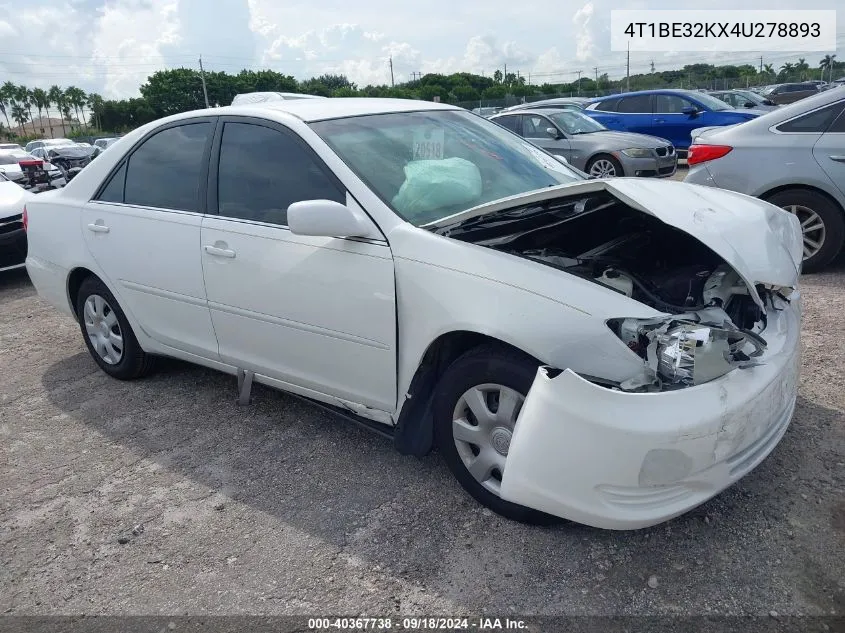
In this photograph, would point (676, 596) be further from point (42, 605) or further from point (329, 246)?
point (42, 605)

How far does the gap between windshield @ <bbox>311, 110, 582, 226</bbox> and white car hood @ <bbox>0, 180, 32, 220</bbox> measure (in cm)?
534

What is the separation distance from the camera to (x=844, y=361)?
3.81 metres

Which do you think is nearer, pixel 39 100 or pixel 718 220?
pixel 718 220

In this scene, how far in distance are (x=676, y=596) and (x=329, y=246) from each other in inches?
73.9

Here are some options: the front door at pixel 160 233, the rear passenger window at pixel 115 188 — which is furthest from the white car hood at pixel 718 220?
the rear passenger window at pixel 115 188

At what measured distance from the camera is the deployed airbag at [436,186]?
9.63 ft

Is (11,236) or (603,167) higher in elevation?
(603,167)

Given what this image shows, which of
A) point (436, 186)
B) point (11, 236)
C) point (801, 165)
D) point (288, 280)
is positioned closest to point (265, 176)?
point (288, 280)

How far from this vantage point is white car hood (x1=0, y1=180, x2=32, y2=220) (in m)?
7.29

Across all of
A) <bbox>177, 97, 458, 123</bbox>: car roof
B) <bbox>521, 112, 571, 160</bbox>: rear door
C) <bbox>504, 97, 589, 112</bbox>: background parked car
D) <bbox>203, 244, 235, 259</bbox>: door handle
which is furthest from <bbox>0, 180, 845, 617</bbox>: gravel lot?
<bbox>504, 97, 589, 112</bbox>: background parked car

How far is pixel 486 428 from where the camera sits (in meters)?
2.62

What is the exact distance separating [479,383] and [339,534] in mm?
853

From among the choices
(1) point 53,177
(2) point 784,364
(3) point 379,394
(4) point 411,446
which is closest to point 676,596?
(2) point 784,364

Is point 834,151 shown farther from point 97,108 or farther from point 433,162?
point 97,108
